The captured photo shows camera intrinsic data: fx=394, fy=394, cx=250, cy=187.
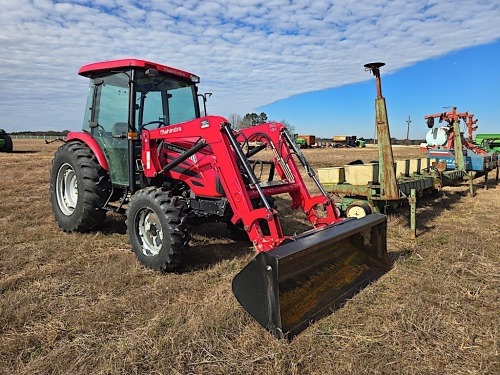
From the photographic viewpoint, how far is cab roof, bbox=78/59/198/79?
16.1 ft

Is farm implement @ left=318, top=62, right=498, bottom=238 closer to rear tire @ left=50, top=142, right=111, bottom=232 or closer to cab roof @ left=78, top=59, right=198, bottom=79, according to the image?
cab roof @ left=78, top=59, right=198, bottom=79

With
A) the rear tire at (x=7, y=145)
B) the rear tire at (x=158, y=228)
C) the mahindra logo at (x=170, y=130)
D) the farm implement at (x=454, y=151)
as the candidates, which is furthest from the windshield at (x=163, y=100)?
the rear tire at (x=7, y=145)

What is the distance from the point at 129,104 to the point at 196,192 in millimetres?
1425

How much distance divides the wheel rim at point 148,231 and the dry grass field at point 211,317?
0.86 feet

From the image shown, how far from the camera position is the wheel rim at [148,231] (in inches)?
175

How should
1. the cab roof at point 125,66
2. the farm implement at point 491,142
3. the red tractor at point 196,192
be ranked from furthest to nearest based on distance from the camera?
the farm implement at point 491,142
the cab roof at point 125,66
the red tractor at point 196,192

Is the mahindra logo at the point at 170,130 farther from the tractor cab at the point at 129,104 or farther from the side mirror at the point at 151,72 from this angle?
the side mirror at the point at 151,72

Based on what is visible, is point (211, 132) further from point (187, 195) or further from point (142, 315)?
point (142, 315)

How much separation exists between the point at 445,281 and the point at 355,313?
4.16 ft

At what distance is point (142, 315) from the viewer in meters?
3.27

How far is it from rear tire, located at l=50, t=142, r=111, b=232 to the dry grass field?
0.33m

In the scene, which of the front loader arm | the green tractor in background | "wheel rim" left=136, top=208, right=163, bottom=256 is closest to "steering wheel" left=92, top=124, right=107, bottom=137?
the front loader arm

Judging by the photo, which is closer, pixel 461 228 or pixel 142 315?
pixel 142 315

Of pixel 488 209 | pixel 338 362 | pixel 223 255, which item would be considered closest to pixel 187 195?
pixel 223 255
